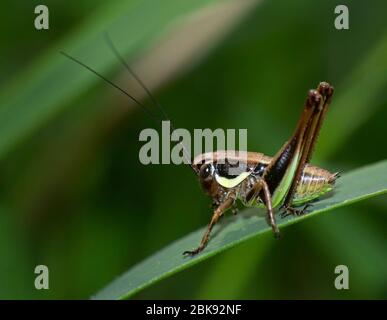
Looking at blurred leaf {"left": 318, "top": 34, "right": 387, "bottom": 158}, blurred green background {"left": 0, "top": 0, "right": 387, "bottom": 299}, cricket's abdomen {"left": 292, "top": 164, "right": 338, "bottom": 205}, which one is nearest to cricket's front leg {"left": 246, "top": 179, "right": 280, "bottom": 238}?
cricket's abdomen {"left": 292, "top": 164, "right": 338, "bottom": 205}

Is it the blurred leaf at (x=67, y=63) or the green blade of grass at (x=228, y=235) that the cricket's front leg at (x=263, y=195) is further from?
the blurred leaf at (x=67, y=63)

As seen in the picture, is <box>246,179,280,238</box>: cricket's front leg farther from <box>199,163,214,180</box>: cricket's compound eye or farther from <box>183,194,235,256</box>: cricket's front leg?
<box>199,163,214,180</box>: cricket's compound eye

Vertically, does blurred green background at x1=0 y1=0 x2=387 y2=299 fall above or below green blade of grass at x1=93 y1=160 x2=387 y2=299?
above

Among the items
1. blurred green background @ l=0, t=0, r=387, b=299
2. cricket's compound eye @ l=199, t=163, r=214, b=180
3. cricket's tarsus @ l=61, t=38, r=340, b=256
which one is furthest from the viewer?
blurred green background @ l=0, t=0, r=387, b=299

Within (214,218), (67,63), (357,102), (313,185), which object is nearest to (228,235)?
(214,218)

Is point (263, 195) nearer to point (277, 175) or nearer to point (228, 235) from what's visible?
point (277, 175)

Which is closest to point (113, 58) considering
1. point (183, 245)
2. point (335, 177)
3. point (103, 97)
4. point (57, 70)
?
point (57, 70)
